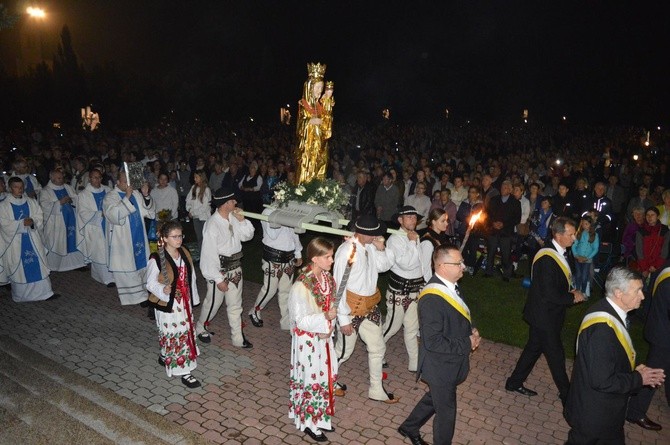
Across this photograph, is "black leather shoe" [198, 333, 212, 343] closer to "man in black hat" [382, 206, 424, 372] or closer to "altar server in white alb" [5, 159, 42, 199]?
"man in black hat" [382, 206, 424, 372]

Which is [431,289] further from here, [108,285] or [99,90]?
[99,90]

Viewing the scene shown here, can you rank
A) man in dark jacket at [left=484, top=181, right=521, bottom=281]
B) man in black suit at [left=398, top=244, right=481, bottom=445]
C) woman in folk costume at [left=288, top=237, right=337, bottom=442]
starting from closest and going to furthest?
man in black suit at [left=398, top=244, right=481, bottom=445] < woman in folk costume at [left=288, top=237, right=337, bottom=442] < man in dark jacket at [left=484, top=181, right=521, bottom=281]

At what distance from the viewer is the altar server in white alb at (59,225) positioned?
10.6 m

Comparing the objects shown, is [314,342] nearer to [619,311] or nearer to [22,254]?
[619,311]

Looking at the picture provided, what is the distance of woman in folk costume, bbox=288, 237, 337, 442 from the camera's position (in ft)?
16.5

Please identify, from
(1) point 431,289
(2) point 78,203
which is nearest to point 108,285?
(2) point 78,203

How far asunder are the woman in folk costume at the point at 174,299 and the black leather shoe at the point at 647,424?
4.92 metres

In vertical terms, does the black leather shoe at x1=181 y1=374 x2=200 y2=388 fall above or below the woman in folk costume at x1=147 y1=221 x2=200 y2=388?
below

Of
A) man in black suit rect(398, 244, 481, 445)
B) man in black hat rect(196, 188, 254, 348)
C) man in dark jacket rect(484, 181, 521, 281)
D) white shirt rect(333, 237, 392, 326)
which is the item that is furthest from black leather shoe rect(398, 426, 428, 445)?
man in dark jacket rect(484, 181, 521, 281)

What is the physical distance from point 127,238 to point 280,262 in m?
3.14

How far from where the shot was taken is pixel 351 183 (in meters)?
14.6

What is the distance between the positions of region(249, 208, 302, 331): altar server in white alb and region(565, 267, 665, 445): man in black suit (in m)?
4.35

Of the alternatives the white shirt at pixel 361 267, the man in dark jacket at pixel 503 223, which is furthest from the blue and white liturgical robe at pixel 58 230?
the man in dark jacket at pixel 503 223

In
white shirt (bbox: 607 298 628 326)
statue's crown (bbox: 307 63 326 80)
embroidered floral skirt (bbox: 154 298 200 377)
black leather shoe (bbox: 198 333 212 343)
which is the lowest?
black leather shoe (bbox: 198 333 212 343)
